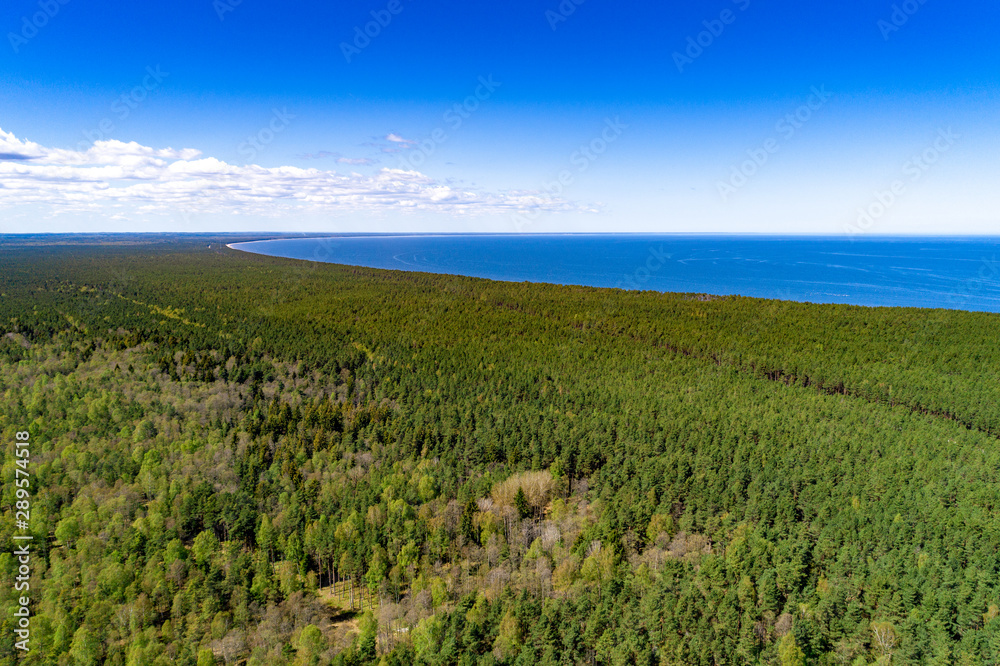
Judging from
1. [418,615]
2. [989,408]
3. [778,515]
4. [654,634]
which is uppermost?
[989,408]

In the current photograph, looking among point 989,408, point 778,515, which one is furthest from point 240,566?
point 989,408

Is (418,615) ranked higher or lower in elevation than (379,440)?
lower

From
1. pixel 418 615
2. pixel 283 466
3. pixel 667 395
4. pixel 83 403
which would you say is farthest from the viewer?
pixel 667 395

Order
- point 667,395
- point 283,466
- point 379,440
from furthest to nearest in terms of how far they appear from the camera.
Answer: point 667,395 < point 379,440 < point 283,466

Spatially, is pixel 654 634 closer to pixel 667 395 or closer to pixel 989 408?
pixel 667 395

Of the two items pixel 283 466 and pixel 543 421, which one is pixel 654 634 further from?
pixel 283 466

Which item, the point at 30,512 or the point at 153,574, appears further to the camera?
the point at 30,512
